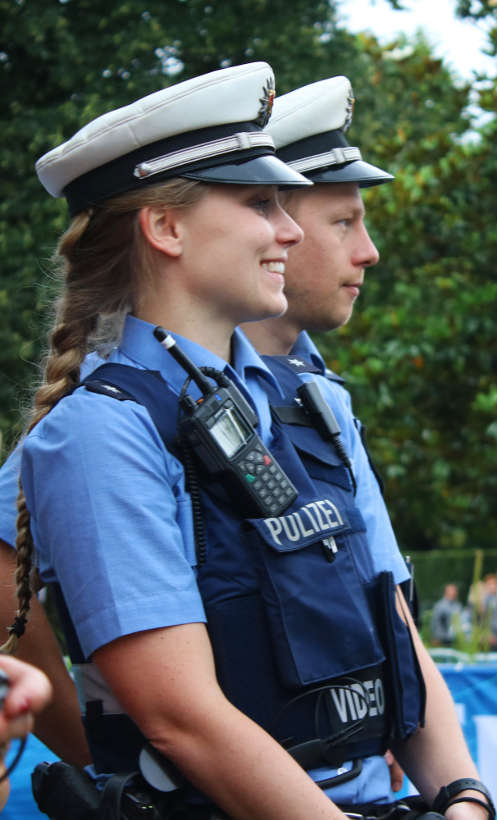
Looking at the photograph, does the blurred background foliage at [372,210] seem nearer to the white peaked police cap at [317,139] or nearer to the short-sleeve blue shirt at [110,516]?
the white peaked police cap at [317,139]

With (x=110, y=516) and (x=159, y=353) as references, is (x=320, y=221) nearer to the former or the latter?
(x=159, y=353)

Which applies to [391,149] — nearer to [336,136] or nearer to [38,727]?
[336,136]

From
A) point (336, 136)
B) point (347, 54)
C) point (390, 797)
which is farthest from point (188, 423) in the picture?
point (347, 54)

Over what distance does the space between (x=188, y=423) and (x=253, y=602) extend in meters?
0.34

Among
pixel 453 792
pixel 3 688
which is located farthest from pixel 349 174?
pixel 3 688

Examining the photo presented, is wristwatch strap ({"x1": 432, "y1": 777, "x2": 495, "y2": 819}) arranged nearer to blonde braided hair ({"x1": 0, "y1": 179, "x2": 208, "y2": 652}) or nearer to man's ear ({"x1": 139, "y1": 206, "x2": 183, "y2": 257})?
blonde braided hair ({"x1": 0, "y1": 179, "x2": 208, "y2": 652})

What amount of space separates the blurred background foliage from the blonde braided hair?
295 inches

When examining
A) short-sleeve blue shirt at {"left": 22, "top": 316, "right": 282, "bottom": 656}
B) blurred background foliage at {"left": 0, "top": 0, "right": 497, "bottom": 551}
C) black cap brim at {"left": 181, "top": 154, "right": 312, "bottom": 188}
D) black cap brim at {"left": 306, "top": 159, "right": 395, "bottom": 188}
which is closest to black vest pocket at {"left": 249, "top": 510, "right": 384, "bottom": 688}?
short-sleeve blue shirt at {"left": 22, "top": 316, "right": 282, "bottom": 656}

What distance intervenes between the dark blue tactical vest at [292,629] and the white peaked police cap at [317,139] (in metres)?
1.09

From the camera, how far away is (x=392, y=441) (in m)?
11.3

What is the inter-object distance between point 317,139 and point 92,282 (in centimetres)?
101

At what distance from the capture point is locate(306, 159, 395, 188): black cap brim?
2.84 metres

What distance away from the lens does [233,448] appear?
6.25 feet

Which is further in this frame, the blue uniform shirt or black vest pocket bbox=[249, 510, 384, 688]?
the blue uniform shirt
